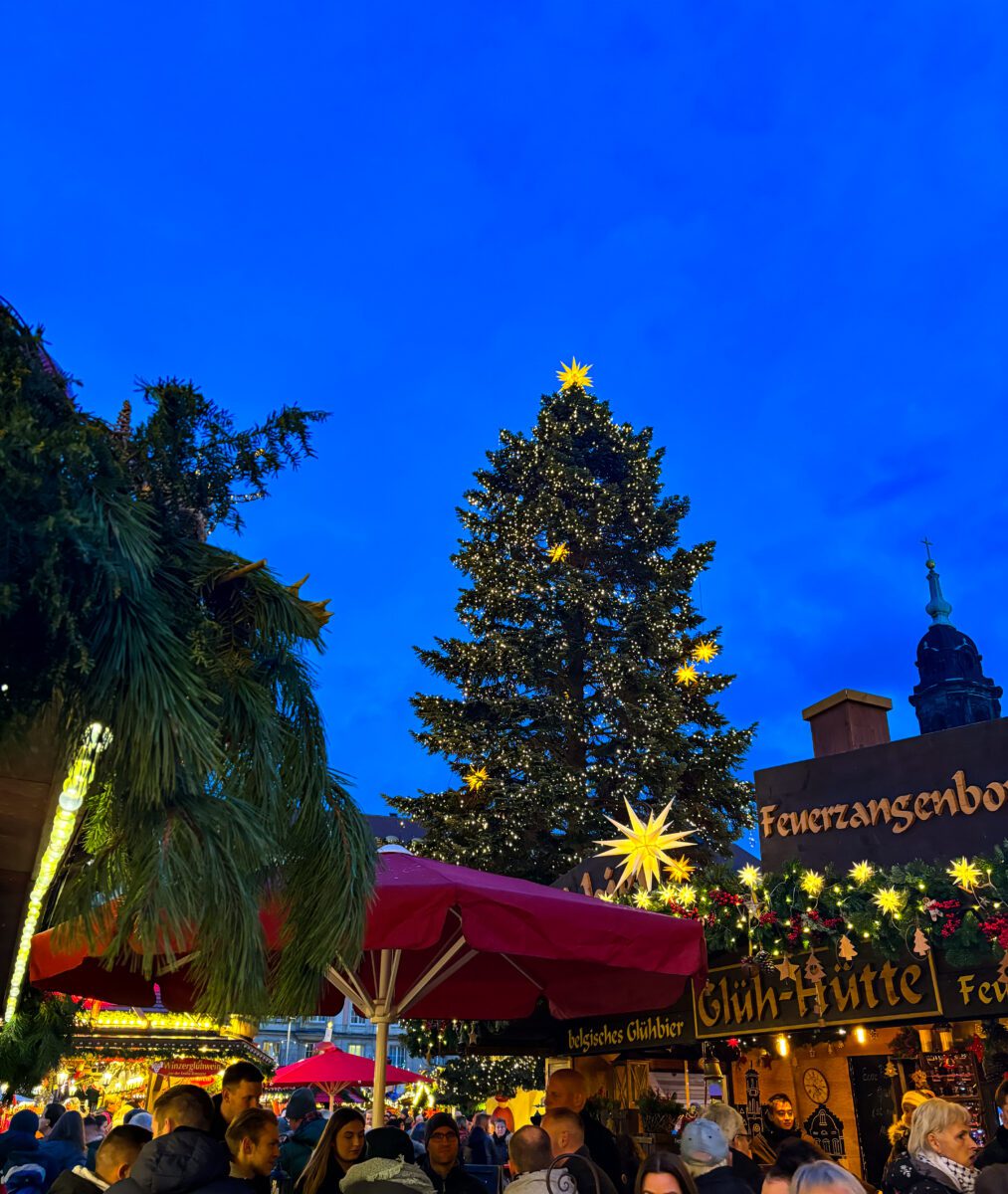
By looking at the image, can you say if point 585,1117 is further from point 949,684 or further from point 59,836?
point 949,684

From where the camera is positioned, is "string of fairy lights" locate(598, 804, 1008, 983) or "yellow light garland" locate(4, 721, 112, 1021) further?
"string of fairy lights" locate(598, 804, 1008, 983)

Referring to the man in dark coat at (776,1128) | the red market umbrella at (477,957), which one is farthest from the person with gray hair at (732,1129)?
the man in dark coat at (776,1128)

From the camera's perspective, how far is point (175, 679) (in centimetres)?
271

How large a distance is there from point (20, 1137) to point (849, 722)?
7.15 metres

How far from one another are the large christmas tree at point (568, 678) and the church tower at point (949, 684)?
219ft

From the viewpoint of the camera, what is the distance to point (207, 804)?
8.77ft

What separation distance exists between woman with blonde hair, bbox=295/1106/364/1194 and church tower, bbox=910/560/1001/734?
82.6 metres

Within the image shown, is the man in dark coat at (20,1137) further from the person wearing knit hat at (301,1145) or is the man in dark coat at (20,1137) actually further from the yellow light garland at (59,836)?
the person wearing knit hat at (301,1145)

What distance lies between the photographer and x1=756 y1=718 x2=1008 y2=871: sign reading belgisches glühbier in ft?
24.0

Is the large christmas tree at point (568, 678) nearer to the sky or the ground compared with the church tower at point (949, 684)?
nearer to the ground

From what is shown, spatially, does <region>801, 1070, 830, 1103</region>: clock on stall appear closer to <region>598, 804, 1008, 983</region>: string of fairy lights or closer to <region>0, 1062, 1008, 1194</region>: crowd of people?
<region>598, 804, 1008, 983</region>: string of fairy lights

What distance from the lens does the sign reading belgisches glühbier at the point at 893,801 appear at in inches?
288

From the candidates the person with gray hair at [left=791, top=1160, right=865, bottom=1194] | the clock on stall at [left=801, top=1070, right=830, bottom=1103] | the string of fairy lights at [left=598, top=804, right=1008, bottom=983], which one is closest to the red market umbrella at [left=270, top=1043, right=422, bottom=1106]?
the clock on stall at [left=801, top=1070, right=830, bottom=1103]

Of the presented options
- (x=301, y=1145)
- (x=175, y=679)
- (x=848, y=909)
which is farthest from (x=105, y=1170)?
(x=848, y=909)
